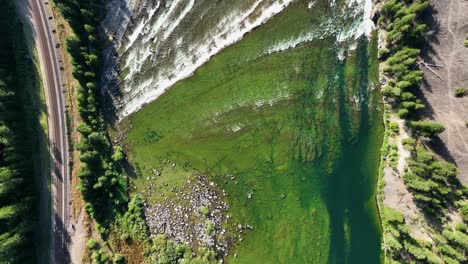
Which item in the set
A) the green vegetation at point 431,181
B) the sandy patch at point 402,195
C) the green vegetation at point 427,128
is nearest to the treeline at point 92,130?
the sandy patch at point 402,195

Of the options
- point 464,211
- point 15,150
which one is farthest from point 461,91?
point 15,150

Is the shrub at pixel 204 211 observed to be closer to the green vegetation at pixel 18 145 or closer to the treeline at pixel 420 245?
the green vegetation at pixel 18 145

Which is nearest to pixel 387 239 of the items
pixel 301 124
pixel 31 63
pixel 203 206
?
pixel 301 124

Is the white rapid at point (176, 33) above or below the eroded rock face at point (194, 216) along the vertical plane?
above

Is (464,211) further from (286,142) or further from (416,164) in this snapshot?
(286,142)

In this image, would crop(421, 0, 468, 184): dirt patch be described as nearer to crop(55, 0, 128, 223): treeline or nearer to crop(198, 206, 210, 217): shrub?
crop(198, 206, 210, 217): shrub
